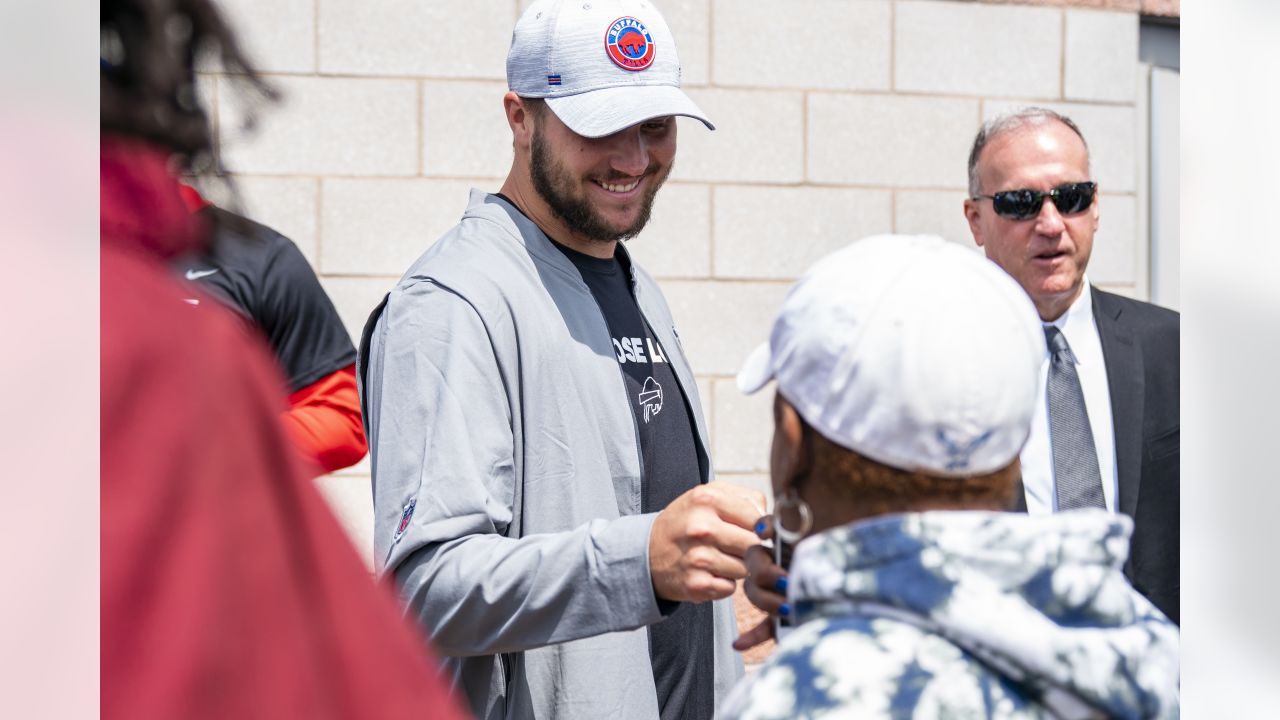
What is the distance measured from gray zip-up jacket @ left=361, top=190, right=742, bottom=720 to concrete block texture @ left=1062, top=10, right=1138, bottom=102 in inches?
163

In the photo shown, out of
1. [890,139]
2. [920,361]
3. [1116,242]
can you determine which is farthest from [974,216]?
[1116,242]

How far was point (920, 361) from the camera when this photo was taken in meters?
1.35

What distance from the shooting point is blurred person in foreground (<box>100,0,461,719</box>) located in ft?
2.11

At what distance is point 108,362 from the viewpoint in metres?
0.65

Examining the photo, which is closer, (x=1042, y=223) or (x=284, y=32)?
(x=1042, y=223)

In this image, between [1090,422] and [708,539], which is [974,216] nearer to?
[1090,422]

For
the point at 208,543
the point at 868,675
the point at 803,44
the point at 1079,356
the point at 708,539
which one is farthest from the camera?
the point at 803,44

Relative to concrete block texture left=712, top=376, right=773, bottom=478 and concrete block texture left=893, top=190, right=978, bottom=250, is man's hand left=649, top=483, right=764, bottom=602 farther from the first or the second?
concrete block texture left=893, top=190, right=978, bottom=250

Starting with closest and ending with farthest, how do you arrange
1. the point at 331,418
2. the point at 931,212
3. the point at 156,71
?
1. the point at 156,71
2. the point at 331,418
3. the point at 931,212

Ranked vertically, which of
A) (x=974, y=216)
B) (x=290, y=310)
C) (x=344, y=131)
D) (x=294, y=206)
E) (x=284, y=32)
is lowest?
(x=290, y=310)

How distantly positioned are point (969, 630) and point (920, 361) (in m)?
0.27

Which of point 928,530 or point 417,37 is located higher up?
point 417,37

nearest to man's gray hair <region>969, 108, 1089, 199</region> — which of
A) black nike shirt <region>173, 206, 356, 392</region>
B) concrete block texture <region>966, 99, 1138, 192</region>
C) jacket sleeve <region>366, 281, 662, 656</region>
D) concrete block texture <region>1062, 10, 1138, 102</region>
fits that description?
jacket sleeve <region>366, 281, 662, 656</region>

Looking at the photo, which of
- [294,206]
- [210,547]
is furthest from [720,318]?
[210,547]
